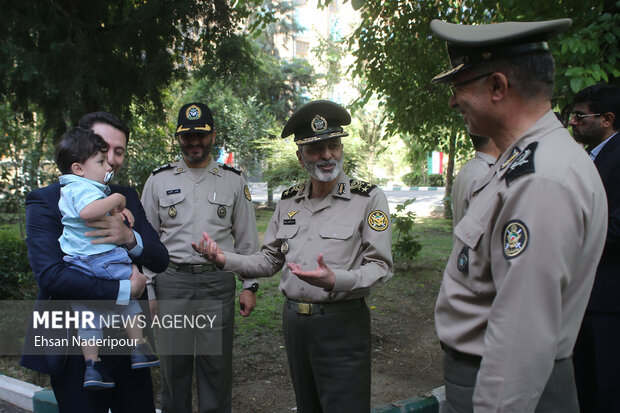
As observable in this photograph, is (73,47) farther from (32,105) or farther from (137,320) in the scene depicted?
(137,320)

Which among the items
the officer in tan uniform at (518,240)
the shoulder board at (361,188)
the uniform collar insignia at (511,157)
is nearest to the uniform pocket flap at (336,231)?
the shoulder board at (361,188)

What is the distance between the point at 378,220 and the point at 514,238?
130cm

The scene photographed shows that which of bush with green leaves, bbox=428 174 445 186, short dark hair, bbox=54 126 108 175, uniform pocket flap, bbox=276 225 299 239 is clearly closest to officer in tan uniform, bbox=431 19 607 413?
uniform pocket flap, bbox=276 225 299 239

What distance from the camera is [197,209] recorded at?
3.21 metres

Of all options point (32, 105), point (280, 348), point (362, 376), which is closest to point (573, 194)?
point (362, 376)

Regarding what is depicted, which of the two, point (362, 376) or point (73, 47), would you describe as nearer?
point (362, 376)

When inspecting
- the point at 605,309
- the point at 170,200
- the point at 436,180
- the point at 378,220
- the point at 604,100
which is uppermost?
the point at 436,180

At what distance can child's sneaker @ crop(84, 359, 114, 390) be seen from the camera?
6.05ft

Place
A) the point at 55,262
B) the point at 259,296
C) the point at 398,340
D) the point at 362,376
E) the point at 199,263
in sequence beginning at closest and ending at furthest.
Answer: the point at 55,262
the point at 362,376
the point at 199,263
the point at 398,340
the point at 259,296

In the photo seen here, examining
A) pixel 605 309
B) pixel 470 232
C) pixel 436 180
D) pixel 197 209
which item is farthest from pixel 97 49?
pixel 436 180

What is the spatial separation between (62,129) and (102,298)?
403 centimetres

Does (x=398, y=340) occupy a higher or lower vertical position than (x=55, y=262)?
lower

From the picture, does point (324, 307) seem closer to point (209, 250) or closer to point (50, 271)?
point (209, 250)

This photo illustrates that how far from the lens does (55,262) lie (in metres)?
1.84
